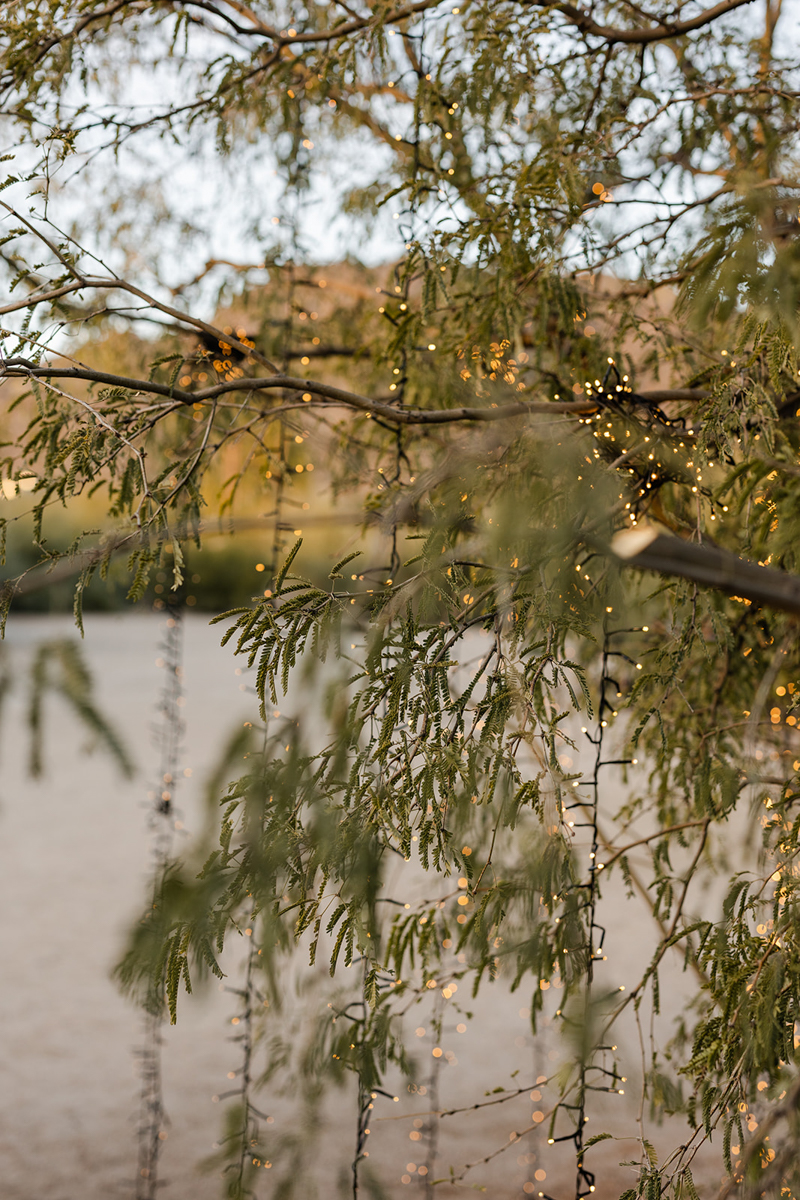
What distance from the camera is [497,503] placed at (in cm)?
117

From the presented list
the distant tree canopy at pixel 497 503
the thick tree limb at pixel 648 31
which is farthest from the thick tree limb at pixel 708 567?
the thick tree limb at pixel 648 31

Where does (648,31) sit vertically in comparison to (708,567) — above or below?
above

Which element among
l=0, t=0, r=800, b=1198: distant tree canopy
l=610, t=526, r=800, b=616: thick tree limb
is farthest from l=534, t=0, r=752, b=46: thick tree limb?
l=610, t=526, r=800, b=616: thick tree limb

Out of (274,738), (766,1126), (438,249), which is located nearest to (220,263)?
(438,249)

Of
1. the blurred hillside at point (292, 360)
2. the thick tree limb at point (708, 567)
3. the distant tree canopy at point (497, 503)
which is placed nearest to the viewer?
the thick tree limb at point (708, 567)

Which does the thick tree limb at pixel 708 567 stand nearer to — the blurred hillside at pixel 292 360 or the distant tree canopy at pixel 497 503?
the distant tree canopy at pixel 497 503

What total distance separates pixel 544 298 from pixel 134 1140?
256 centimetres

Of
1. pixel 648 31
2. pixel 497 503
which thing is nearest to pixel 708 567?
pixel 497 503

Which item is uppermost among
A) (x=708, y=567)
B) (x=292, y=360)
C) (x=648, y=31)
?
(x=648, y=31)

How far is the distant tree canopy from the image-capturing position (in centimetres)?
91

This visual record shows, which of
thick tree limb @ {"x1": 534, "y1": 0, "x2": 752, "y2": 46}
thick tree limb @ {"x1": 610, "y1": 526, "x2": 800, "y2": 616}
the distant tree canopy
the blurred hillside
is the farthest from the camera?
the blurred hillside

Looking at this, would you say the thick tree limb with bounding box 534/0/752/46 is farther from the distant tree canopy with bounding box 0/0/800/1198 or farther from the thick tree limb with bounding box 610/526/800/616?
the thick tree limb with bounding box 610/526/800/616

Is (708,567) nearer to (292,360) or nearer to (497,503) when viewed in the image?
(497,503)

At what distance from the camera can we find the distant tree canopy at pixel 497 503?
908mm
